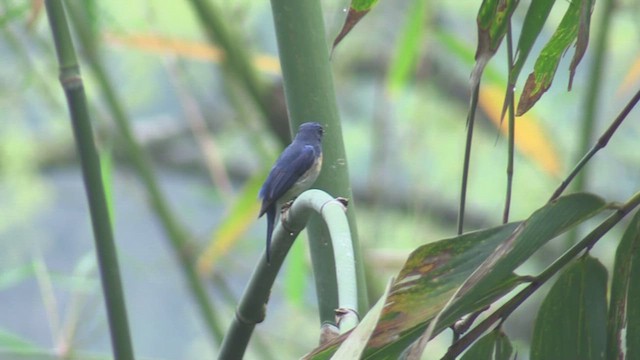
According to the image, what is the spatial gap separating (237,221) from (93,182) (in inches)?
27.9

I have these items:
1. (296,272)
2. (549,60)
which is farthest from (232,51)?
(549,60)

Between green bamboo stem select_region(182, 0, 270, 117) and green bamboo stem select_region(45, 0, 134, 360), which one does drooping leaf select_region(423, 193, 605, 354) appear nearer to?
green bamboo stem select_region(45, 0, 134, 360)

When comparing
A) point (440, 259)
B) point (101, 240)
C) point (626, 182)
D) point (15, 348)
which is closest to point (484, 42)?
point (440, 259)

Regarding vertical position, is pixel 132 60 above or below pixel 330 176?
below

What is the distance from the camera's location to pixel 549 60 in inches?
20.9

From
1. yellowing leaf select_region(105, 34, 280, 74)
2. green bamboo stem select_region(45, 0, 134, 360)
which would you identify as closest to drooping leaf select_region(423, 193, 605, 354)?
green bamboo stem select_region(45, 0, 134, 360)

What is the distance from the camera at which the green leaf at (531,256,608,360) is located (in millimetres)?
522

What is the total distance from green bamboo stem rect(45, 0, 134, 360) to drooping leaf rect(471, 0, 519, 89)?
252 millimetres

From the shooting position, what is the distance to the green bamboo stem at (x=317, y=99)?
0.58 m

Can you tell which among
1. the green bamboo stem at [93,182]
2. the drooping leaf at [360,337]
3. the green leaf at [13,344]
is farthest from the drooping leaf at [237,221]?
the drooping leaf at [360,337]

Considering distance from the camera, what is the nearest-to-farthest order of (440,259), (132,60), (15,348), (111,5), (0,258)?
(440,259)
(15,348)
(111,5)
(132,60)
(0,258)

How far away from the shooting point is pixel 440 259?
46cm

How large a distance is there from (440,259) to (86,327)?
1.01 m

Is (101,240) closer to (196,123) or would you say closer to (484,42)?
(484,42)
